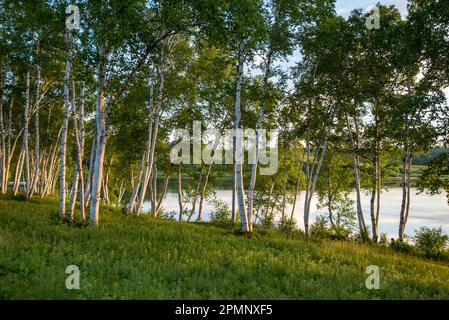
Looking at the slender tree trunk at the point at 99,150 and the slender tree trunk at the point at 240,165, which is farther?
the slender tree trunk at the point at 240,165

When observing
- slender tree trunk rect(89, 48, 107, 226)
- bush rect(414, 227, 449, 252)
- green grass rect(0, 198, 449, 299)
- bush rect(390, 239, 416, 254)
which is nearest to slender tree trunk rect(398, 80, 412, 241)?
bush rect(390, 239, 416, 254)

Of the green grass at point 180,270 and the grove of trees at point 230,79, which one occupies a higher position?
the grove of trees at point 230,79

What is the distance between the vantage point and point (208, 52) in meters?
27.0

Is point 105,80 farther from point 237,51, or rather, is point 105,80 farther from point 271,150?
point 271,150

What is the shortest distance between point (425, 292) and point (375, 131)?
48.3 ft

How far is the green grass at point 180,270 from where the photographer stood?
22.5ft

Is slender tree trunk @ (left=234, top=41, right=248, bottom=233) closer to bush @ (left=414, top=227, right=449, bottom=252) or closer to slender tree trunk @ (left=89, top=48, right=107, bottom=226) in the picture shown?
slender tree trunk @ (left=89, top=48, right=107, bottom=226)

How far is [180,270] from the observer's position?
28.6 feet

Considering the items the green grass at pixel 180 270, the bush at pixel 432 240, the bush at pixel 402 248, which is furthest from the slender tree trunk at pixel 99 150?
the bush at pixel 432 240

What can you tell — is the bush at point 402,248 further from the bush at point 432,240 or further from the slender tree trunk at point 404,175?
the bush at point 432,240

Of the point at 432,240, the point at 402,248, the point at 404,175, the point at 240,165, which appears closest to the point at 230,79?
the point at 240,165

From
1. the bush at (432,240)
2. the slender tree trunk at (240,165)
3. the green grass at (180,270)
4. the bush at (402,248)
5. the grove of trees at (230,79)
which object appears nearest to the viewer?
the green grass at (180,270)

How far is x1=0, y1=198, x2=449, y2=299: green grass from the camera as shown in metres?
6.85

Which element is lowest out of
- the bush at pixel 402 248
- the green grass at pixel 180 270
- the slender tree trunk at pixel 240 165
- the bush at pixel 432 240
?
the bush at pixel 432 240
